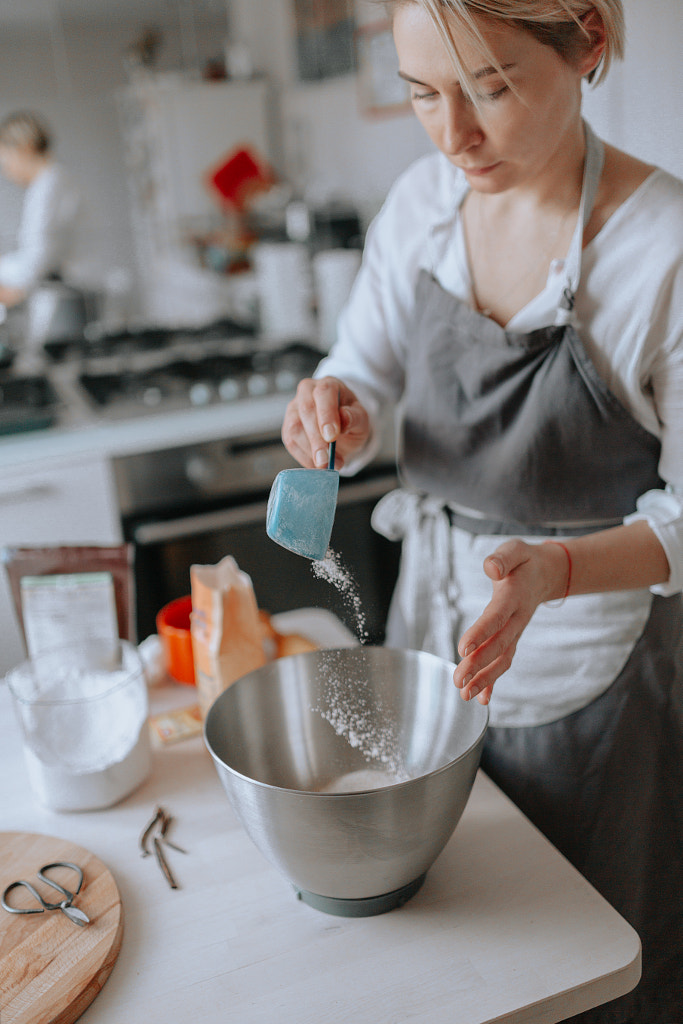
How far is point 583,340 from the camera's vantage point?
3.07ft

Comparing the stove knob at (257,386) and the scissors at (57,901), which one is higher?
the stove knob at (257,386)

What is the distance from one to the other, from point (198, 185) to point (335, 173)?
0.43 m

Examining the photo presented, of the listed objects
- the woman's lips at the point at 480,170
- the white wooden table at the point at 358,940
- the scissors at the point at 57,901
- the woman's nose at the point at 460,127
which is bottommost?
the white wooden table at the point at 358,940

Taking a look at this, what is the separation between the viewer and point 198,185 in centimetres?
277

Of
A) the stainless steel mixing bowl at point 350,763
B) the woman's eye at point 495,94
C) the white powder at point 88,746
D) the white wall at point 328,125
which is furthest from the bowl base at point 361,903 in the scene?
the white wall at point 328,125

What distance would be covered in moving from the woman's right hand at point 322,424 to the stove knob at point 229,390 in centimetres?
124

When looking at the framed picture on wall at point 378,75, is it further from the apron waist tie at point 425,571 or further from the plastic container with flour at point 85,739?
the plastic container with flour at point 85,739

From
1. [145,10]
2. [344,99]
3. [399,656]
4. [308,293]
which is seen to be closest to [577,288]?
Result: [399,656]

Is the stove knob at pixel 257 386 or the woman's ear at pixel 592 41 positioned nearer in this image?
the woman's ear at pixel 592 41

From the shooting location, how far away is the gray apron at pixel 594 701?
3.16 feet

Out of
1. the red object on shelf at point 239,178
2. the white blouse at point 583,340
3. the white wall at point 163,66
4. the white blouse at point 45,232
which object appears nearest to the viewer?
the white blouse at point 583,340

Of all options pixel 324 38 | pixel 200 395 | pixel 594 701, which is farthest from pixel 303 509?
pixel 324 38

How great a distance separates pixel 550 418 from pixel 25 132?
84.3 inches

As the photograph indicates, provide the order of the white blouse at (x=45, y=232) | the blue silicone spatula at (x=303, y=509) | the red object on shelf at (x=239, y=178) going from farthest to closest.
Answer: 1. the red object on shelf at (x=239, y=178)
2. the white blouse at (x=45, y=232)
3. the blue silicone spatula at (x=303, y=509)
